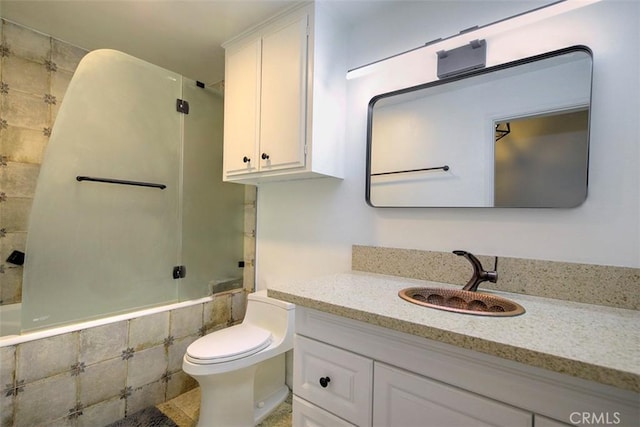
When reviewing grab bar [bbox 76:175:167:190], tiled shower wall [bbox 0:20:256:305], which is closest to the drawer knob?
grab bar [bbox 76:175:167:190]

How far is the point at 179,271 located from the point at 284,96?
133cm

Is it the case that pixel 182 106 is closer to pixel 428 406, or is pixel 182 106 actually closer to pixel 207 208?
pixel 207 208

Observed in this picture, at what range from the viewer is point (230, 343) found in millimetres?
1462

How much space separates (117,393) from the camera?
61.1 inches

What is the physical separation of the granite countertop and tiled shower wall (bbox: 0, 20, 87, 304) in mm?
1931

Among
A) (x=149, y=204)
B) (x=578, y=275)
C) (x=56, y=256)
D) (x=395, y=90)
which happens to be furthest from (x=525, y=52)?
(x=56, y=256)

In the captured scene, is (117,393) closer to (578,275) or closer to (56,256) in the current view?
(56,256)

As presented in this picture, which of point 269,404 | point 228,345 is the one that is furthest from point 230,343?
point 269,404

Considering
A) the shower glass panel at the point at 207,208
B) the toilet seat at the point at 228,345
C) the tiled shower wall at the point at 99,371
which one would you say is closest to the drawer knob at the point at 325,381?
the toilet seat at the point at 228,345

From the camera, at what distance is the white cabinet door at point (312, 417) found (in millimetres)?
943

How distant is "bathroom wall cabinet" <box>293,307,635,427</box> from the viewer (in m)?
0.62

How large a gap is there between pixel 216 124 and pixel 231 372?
168cm

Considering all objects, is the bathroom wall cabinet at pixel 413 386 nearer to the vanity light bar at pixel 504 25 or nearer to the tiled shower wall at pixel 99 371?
the tiled shower wall at pixel 99 371

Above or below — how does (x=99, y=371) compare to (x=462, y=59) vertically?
below
